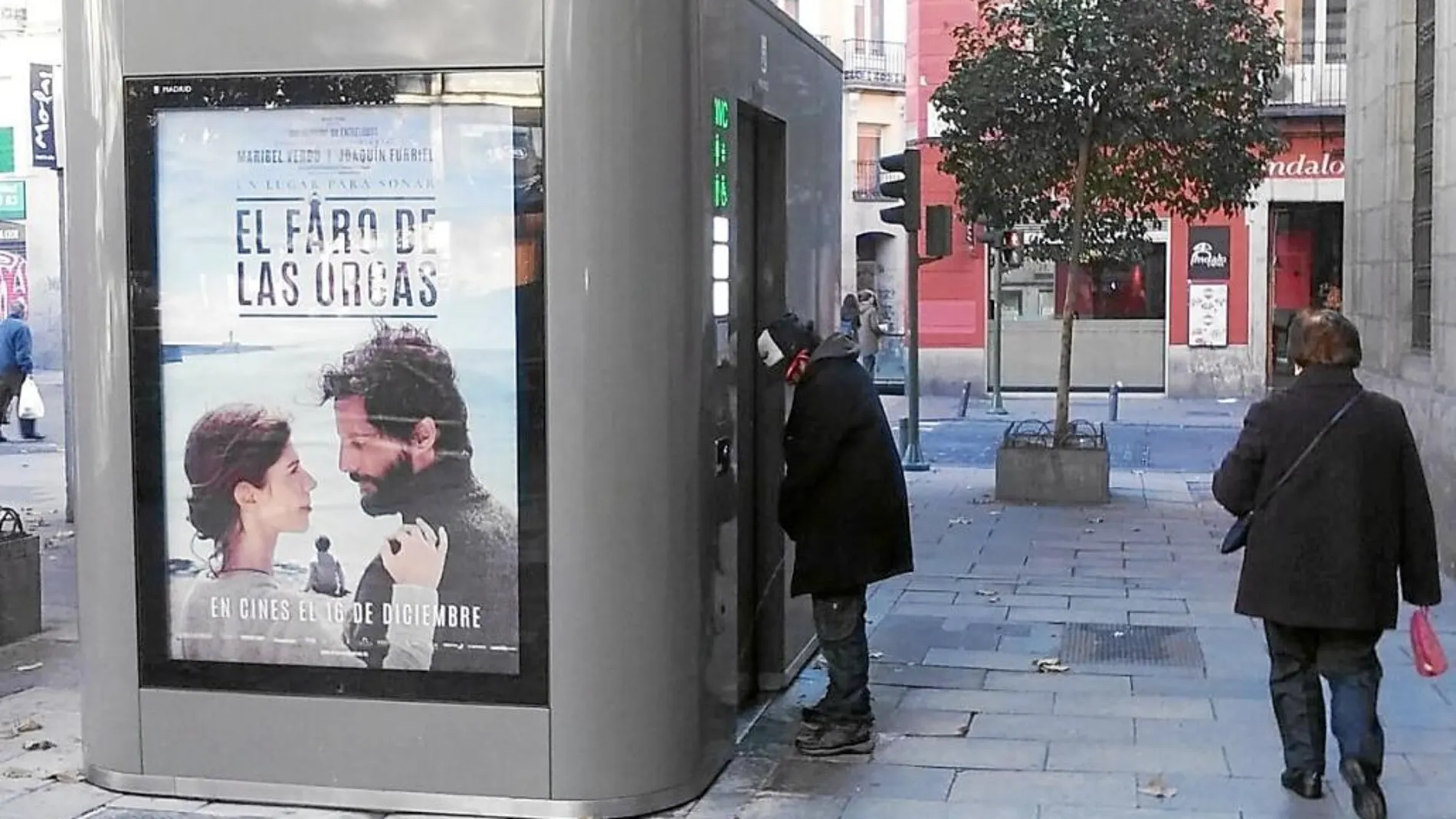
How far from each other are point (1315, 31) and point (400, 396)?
25.5 meters

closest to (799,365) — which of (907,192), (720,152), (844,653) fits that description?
(720,152)

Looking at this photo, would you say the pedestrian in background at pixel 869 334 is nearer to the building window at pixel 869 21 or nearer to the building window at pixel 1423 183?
the building window at pixel 1423 183

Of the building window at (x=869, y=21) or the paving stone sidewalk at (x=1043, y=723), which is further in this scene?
the building window at (x=869, y=21)

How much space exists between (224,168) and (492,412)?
1.23m

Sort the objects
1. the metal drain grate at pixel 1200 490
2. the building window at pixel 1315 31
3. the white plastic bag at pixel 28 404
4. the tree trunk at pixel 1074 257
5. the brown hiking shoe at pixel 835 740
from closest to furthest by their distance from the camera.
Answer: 1. the brown hiking shoe at pixel 835 740
2. the tree trunk at pixel 1074 257
3. the metal drain grate at pixel 1200 490
4. the white plastic bag at pixel 28 404
5. the building window at pixel 1315 31

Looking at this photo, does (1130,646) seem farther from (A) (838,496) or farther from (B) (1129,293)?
(B) (1129,293)

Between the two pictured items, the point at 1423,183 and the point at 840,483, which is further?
the point at 1423,183

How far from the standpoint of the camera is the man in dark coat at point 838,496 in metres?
6.34

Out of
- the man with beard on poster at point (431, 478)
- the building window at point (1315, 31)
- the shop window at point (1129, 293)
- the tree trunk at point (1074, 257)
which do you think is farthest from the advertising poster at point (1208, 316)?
the man with beard on poster at point (431, 478)

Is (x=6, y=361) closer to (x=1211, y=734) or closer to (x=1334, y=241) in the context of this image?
(x=1211, y=734)

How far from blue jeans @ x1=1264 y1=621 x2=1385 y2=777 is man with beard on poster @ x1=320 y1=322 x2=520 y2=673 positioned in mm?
2522

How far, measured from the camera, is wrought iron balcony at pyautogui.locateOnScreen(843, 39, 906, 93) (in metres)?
42.6

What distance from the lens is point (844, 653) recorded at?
656 cm

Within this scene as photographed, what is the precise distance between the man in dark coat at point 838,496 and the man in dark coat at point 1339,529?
4.26 ft
